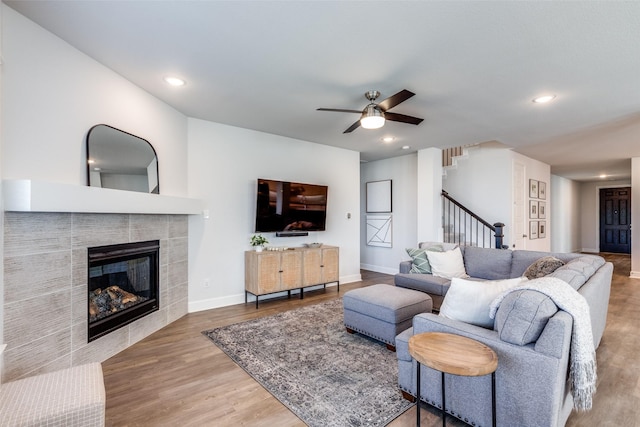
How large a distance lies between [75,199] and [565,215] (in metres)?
12.2

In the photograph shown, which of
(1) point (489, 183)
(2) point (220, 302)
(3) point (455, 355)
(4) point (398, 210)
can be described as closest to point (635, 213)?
(1) point (489, 183)

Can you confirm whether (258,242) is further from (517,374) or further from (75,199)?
(517,374)

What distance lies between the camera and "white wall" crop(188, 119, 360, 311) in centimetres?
409

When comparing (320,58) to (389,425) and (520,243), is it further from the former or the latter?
(520,243)

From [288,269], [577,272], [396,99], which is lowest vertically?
[288,269]

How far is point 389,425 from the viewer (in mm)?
1887

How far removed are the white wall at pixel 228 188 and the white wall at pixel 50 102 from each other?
Answer: 3.87 feet

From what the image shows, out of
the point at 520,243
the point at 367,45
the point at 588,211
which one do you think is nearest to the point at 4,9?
the point at 367,45

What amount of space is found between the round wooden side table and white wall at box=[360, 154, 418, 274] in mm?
4599

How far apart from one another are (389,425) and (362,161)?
584 cm

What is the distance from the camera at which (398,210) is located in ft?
21.5

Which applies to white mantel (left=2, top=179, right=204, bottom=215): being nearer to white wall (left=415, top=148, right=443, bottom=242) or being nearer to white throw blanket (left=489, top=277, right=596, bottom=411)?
white throw blanket (left=489, top=277, right=596, bottom=411)

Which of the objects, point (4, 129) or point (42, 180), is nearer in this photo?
point (4, 129)

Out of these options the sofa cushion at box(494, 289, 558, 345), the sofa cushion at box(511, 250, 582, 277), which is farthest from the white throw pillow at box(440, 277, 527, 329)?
the sofa cushion at box(511, 250, 582, 277)
